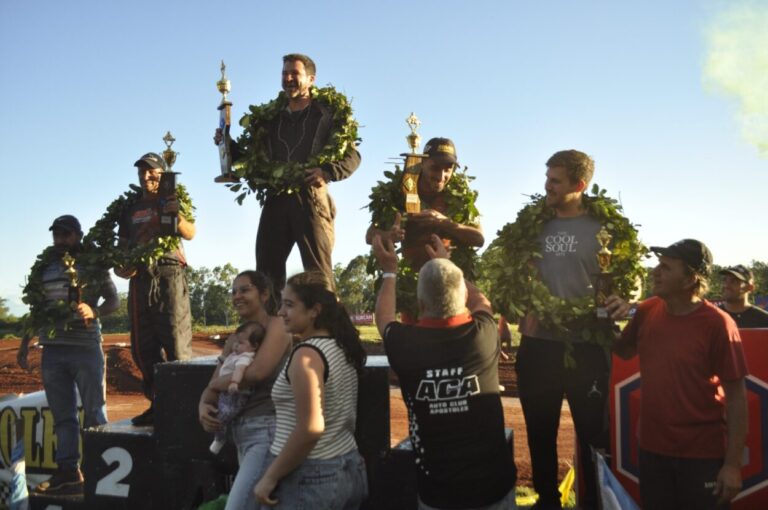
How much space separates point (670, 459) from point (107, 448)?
4478mm

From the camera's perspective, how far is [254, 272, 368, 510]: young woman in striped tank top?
3.19m

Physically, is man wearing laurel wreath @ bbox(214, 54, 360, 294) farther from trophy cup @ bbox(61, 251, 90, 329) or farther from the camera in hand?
trophy cup @ bbox(61, 251, 90, 329)

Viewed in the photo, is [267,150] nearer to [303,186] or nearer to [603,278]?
[303,186]

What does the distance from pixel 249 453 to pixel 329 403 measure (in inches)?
34.1

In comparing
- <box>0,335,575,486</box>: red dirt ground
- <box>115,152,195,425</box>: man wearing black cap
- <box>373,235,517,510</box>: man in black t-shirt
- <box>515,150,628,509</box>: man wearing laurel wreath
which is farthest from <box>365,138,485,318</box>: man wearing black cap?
<box>0,335,575,486</box>: red dirt ground

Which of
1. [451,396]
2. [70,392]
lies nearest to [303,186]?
[451,396]

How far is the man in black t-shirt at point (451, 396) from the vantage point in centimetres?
317

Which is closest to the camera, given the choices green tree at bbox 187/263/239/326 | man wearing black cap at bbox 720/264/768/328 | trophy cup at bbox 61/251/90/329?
trophy cup at bbox 61/251/90/329

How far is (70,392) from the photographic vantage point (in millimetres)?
6441

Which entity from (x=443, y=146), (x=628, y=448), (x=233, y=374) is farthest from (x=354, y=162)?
(x=628, y=448)

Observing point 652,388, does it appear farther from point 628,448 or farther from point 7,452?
point 7,452

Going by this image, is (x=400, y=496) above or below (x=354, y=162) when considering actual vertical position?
Result: below

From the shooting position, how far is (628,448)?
547 cm

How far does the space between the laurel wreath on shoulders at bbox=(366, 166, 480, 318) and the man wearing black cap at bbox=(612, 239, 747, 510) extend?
4.51 feet
